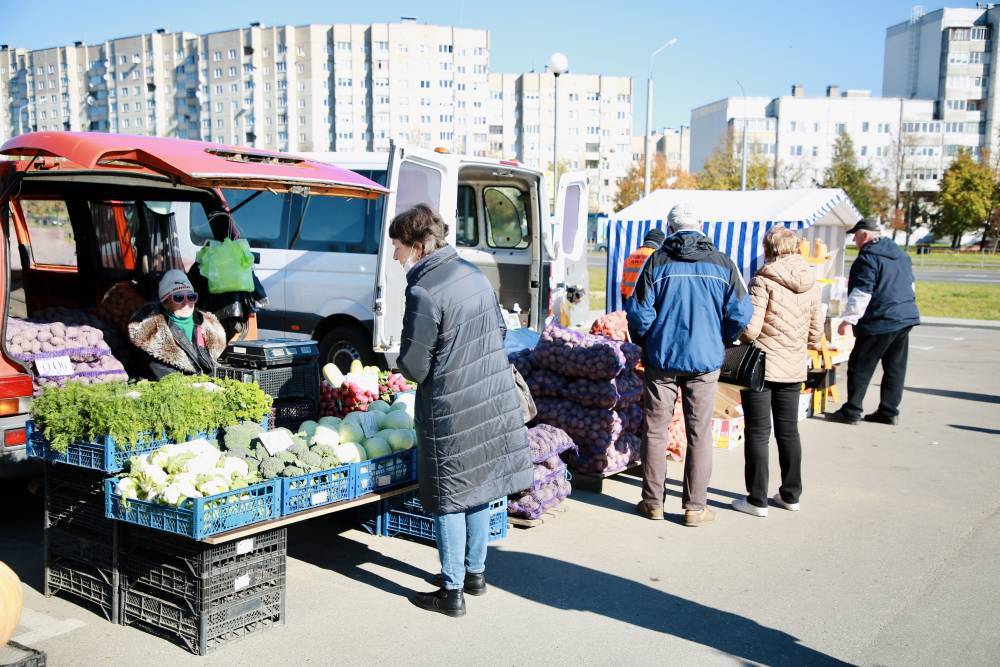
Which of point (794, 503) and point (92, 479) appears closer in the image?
point (92, 479)

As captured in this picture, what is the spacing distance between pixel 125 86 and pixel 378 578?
418 ft

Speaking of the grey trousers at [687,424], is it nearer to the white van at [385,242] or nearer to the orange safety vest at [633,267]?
the white van at [385,242]

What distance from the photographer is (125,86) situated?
116625 mm

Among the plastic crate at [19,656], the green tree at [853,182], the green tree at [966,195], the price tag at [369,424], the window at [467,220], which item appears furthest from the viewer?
the green tree at [966,195]

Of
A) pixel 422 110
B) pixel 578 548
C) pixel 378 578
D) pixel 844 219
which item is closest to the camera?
pixel 378 578

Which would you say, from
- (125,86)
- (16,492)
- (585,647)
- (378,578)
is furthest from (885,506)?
(125,86)

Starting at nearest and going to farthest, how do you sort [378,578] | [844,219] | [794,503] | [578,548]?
[378,578]
[578,548]
[794,503]
[844,219]

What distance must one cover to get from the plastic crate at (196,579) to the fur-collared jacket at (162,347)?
1789 mm

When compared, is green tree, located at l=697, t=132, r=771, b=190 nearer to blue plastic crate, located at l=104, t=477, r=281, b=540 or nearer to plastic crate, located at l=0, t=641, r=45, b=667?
blue plastic crate, located at l=104, t=477, r=281, b=540

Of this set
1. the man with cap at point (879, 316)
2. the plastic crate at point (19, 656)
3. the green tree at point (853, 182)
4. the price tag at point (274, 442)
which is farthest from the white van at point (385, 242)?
the green tree at point (853, 182)

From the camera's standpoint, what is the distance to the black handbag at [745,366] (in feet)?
19.4

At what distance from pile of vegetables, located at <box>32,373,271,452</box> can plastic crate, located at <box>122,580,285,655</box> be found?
76cm

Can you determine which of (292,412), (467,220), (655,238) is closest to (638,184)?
(467,220)

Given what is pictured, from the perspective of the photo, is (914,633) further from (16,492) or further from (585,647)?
(16,492)
